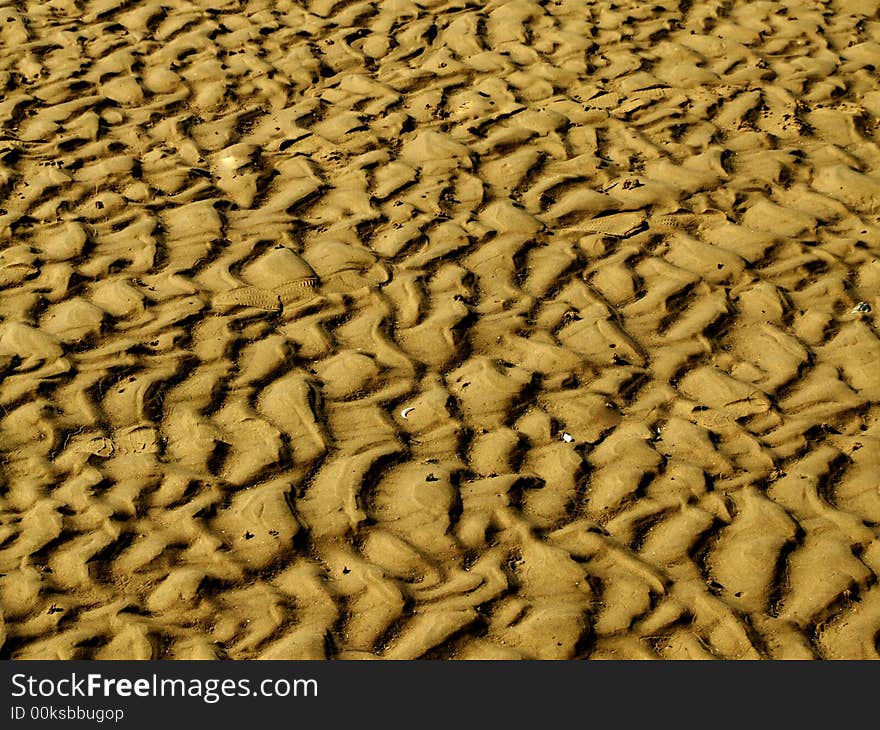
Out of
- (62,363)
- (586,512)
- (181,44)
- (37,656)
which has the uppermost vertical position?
(181,44)

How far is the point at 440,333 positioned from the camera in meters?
4.29

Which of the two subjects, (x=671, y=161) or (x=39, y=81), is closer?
(x=671, y=161)

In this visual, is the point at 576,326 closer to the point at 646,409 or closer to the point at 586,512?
the point at 646,409

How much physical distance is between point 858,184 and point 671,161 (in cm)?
86

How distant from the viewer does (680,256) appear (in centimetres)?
470

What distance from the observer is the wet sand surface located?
338 cm

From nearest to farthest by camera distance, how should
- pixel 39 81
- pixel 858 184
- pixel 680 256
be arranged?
pixel 680 256, pixel 858 184, pixel 39 81

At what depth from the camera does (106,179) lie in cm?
516

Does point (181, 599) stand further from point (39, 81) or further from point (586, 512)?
point (39, 81)

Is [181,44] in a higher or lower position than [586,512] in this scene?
A: higher

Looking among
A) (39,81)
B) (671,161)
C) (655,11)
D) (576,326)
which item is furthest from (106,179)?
(655,11)

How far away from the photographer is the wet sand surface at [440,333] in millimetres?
3377

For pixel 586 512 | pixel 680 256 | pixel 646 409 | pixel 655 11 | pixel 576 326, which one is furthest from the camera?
pixel 655 11

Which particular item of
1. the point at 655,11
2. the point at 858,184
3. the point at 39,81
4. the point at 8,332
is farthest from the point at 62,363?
the point at 655,11
